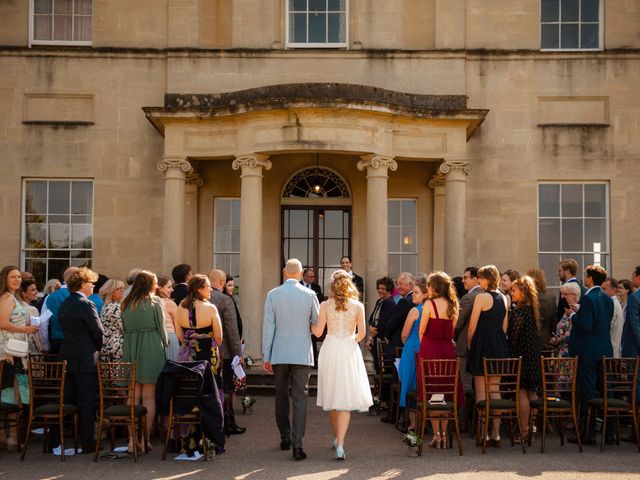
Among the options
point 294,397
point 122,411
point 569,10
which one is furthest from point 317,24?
point 122,411

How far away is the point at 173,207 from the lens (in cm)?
1574

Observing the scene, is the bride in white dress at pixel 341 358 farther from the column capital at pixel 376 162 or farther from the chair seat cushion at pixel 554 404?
the column capital at pixel 376 162

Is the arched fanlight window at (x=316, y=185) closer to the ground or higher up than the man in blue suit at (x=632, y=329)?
higher up

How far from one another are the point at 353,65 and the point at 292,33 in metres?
1.50

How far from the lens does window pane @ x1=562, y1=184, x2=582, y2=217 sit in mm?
17500

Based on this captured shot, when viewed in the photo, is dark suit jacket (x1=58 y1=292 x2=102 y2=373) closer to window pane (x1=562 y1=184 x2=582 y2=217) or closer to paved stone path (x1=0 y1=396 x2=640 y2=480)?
paved stone path (x1=0 y1=396 x2=640 y2=480)

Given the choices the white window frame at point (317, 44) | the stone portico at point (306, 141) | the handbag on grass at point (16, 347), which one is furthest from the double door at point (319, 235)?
the handbag on grass at point (16, 347)

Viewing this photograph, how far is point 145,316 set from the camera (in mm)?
9398

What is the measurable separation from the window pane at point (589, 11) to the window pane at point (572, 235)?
14.1 feet

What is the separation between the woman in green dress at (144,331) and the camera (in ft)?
30.8

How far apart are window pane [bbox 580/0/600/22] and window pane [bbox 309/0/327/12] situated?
17.9 feet

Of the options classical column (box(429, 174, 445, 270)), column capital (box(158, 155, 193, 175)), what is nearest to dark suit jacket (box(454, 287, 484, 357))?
classical column (box(429, 174, 445, 270))

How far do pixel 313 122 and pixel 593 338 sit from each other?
21.6 feet

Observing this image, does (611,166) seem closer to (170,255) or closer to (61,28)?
(170,255)
